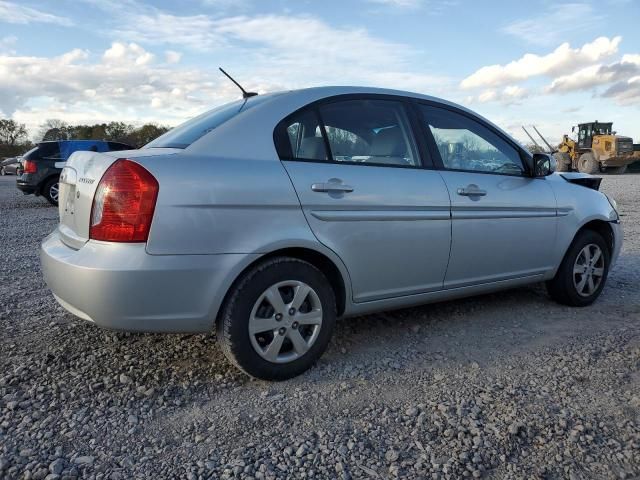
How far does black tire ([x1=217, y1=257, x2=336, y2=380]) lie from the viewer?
8.81ft

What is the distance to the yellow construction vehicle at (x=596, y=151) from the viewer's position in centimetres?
2602

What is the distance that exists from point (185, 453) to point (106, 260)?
36.8 inches

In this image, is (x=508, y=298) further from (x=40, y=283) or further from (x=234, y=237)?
(x=40, y=283)

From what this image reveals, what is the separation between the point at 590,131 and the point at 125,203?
1164 inches

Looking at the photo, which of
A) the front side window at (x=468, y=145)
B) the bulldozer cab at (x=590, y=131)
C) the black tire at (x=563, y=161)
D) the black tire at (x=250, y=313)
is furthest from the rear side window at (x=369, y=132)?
the bulldozer cab at (x=590, y=131)

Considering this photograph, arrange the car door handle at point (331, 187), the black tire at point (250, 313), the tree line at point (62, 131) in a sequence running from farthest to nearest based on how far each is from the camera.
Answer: the tree line at point (62, 131), the car door handle at point (331, 187), the black tire at point (250, 313)

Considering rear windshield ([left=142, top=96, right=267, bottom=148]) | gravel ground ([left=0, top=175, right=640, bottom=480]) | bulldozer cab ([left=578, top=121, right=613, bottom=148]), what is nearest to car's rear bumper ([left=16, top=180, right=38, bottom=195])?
gravel ground ([left=0, top=175, right=640, bottom=480])

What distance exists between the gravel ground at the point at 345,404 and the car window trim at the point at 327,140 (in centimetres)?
115

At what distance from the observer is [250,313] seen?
2.72m

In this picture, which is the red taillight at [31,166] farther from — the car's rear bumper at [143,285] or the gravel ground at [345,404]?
the car's rear bumper at [143,285]

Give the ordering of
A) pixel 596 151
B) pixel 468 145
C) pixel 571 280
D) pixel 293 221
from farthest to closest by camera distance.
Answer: pixel 596 151 < pixel 571 280 < pixel 468 145 < pixel 293 221

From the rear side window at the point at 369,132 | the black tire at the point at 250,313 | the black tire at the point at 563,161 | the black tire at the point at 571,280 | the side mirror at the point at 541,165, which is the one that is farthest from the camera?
the black tire at the point at 563,161

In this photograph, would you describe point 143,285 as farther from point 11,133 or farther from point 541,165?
point 11,133

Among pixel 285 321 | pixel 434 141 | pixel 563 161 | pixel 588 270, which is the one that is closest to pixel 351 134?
pixel 434 141
